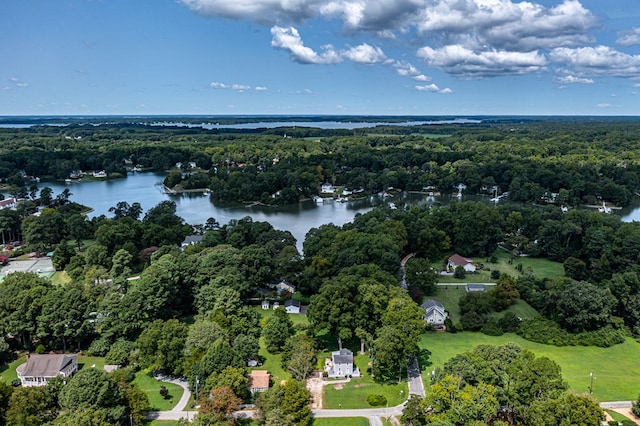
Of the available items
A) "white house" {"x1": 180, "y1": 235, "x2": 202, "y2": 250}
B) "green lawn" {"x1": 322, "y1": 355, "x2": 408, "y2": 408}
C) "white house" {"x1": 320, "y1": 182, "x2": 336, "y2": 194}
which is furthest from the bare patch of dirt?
"white house" {"x1": 320, "y1": 182, "x2": 336, "y2": 194}

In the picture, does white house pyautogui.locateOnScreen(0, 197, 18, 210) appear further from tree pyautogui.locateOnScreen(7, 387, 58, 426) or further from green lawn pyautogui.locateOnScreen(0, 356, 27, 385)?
tree pyautogui.locateOnScreen(7, 387, 58, 426)

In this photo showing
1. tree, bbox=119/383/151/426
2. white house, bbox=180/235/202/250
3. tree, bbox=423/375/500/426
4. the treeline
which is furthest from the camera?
the treeline

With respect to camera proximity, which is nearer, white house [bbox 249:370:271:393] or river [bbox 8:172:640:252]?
white house [bbox 249:370:271:393]

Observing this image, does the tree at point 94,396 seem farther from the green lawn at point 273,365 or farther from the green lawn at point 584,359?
the green lawn at point 584,359

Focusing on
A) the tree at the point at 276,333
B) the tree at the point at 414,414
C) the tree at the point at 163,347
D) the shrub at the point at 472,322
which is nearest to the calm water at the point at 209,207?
the tree at the point at 276,333

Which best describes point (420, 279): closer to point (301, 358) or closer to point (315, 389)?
point (301, 358)

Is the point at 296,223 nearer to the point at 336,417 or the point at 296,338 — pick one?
the point at 296,338

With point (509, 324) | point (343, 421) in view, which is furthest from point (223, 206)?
point (343, 421)
